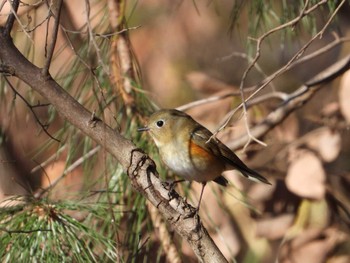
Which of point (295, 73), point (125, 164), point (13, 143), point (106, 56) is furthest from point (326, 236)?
point (295, 73)

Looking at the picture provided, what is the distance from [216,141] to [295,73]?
4.97ft

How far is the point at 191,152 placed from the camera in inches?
75.7

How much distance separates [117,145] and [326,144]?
3.02 ft

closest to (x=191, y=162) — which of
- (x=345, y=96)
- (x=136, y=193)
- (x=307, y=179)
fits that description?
(x=136, y=193)

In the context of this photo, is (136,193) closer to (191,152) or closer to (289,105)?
(191,152)

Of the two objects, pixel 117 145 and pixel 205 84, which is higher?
pixel 205 84

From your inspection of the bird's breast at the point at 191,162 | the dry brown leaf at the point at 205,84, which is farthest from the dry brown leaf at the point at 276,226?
the dry brown leaf at the point at 205,84

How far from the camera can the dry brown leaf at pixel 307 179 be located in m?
1.95

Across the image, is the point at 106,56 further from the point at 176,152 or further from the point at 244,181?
the point at 244,181

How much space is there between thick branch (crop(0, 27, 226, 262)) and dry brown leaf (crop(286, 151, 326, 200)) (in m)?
0.71

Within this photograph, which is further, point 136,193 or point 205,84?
point 205,84

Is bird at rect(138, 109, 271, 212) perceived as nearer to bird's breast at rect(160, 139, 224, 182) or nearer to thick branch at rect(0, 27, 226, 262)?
bird's breast at rect(160, 139, 224, 182)

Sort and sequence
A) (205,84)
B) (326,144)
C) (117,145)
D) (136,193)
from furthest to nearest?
1. (205,84)
2. (326,144)
3. (136,193)
4. (117,145)

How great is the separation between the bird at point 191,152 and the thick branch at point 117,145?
534mm
